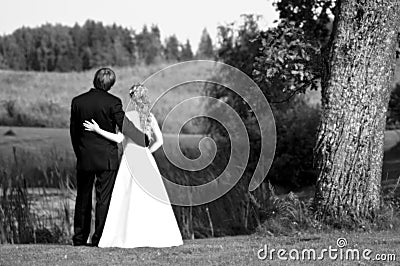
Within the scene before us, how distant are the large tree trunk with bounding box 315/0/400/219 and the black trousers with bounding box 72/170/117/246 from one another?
281cm

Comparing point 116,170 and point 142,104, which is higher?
point 142,104

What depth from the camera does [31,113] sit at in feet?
107

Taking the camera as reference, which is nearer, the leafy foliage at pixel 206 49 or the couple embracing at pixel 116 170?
the couple embracing at pixel 116 170

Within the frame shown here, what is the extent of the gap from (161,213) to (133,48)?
55.0 meters

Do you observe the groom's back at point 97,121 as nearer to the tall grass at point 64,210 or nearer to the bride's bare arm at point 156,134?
the bride's bare arm at point 156,134

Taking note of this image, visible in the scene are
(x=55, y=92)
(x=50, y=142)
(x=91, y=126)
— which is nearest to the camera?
(x=91, y=126)

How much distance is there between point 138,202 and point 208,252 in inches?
42.8

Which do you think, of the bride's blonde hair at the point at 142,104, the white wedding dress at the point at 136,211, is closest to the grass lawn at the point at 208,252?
the white wedding dress at the point at 136,211

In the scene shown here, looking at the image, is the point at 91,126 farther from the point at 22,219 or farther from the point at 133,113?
the point at 22,219

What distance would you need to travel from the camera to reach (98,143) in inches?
320

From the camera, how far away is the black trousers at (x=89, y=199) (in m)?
8.23

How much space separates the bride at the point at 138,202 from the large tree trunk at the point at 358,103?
2.23 m

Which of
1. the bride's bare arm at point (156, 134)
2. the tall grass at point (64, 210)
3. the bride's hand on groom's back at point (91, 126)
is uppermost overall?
the bride's hand on groom's back at point (91, 126)

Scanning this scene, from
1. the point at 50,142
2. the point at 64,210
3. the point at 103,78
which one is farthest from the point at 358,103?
the point at 50,142
